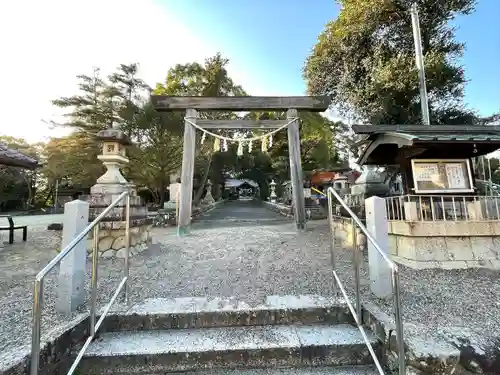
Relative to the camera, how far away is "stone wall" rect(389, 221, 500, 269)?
396 cm

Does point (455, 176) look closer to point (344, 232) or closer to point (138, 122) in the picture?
point (344, 232)

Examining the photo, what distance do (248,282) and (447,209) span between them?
383 centimetres

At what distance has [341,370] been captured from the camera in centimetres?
191

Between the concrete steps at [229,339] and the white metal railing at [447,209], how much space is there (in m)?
2.66

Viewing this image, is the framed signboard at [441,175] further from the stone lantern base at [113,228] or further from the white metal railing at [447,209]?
the stone lantern base at [113,228]

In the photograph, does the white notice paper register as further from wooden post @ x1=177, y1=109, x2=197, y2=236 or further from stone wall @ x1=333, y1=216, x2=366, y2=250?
wooden post @ x1=177, y1=109, x2=197, y2=236

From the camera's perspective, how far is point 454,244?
404cm

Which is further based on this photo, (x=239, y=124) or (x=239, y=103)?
(x=239, y=124)

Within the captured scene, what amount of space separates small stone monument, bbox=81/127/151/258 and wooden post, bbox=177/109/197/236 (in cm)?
127

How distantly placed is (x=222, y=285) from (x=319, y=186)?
20.5 meters

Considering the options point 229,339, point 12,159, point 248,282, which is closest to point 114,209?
point 12,159

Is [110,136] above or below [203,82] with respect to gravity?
below

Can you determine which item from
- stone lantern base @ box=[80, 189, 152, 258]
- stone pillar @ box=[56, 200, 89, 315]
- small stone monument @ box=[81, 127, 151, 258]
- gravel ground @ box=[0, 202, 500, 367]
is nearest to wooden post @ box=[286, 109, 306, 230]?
gravel ground @ box=[0, 202, 500, 367]

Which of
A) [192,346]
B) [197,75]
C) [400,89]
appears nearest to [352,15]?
[400,89]
